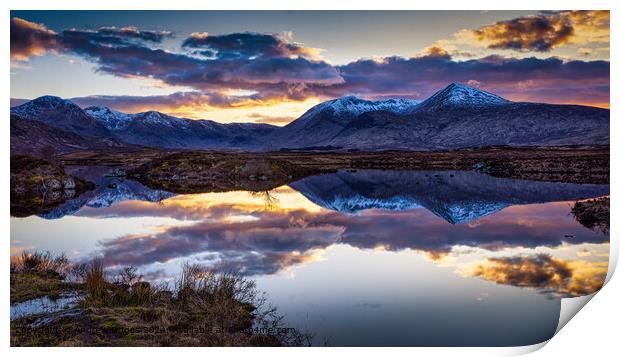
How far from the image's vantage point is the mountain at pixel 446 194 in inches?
1161

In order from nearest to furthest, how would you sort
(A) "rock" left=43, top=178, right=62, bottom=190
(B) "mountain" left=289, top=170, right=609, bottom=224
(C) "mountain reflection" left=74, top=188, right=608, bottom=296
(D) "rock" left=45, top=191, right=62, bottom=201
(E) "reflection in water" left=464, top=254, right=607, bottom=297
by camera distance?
(E) "reflection in water" left=464, top=254, right=607, bottom=297 → (C) "mountain reflection" left=74, top=188, right=608, bottom=296 → (B) "mountain" left=289, top=170, right=609, bottom=224 → (D) "rock" left=45, top=191, right=62, bottom=201 → (A) "rock" left=43, top=178, right=62, bottom=190

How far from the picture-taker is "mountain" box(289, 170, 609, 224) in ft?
96.8

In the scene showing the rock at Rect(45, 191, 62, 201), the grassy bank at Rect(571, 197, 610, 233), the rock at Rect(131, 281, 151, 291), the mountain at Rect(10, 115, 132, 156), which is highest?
the mountain at Rect(10, 115, 132, 156)

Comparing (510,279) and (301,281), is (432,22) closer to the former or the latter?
(510,279)

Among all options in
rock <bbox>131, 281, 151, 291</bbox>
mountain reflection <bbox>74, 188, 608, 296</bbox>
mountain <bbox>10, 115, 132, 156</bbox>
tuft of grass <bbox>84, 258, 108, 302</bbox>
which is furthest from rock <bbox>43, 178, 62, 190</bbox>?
mountain <bbox>10, 115, 132, 156</bbox>

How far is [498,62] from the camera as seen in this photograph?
36.8 meters

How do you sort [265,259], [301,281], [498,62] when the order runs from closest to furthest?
[301,281] → [265,259] → [498,62]

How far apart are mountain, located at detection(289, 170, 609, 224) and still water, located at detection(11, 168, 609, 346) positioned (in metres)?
0.21

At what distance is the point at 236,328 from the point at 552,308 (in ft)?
25.2

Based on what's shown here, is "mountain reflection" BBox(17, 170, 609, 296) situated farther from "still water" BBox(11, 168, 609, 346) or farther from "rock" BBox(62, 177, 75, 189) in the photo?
"rock" BBox(62, 177, 75, 189)

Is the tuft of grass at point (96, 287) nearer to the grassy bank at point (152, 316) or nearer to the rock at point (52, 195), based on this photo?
the grassy bank at point (152, 316)

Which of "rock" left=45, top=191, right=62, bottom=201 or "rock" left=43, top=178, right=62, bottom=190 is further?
"rock" left=43, top=178, right=62, bottom=190

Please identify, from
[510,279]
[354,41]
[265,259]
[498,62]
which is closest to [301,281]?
[265,259]

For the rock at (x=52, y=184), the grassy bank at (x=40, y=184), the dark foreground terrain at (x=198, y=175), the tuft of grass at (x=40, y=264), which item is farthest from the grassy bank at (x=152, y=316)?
the rock at (x=52, y=184)
